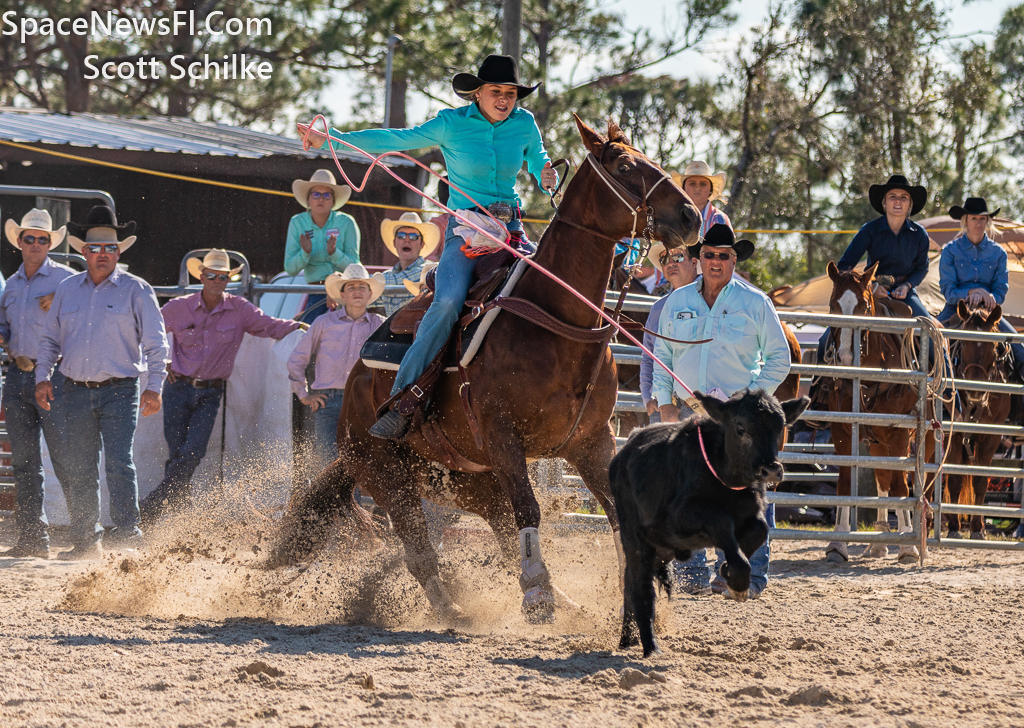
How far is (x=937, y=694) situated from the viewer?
4387mm

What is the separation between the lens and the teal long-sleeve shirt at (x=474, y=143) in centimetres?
625

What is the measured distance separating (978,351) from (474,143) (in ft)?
19.3

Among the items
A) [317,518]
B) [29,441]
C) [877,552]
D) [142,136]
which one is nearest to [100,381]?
[29,441]

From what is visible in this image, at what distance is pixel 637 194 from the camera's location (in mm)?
5598

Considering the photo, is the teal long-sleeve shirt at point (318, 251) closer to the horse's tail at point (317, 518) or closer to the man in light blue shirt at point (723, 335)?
the horse's tail at point (317, 518)

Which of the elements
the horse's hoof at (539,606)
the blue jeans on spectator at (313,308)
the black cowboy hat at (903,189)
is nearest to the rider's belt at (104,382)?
the blue jeans on spectator at (313,308)

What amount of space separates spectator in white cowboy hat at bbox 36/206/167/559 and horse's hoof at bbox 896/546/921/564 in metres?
5.50

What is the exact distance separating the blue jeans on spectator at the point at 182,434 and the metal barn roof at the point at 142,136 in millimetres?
5385

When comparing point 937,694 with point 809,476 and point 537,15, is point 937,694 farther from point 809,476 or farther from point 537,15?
point 537,15

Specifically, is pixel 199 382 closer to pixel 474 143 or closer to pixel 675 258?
pixel 675 258

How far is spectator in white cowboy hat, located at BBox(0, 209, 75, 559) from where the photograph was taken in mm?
8633

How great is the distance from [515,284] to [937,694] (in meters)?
2.75

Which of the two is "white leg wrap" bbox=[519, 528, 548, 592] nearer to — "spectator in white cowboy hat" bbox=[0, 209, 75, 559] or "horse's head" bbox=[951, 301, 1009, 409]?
"spectator in white cowboy hat" bbox=[0, 209, 75, 559]

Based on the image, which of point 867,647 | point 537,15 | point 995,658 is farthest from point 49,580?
point 537,15
